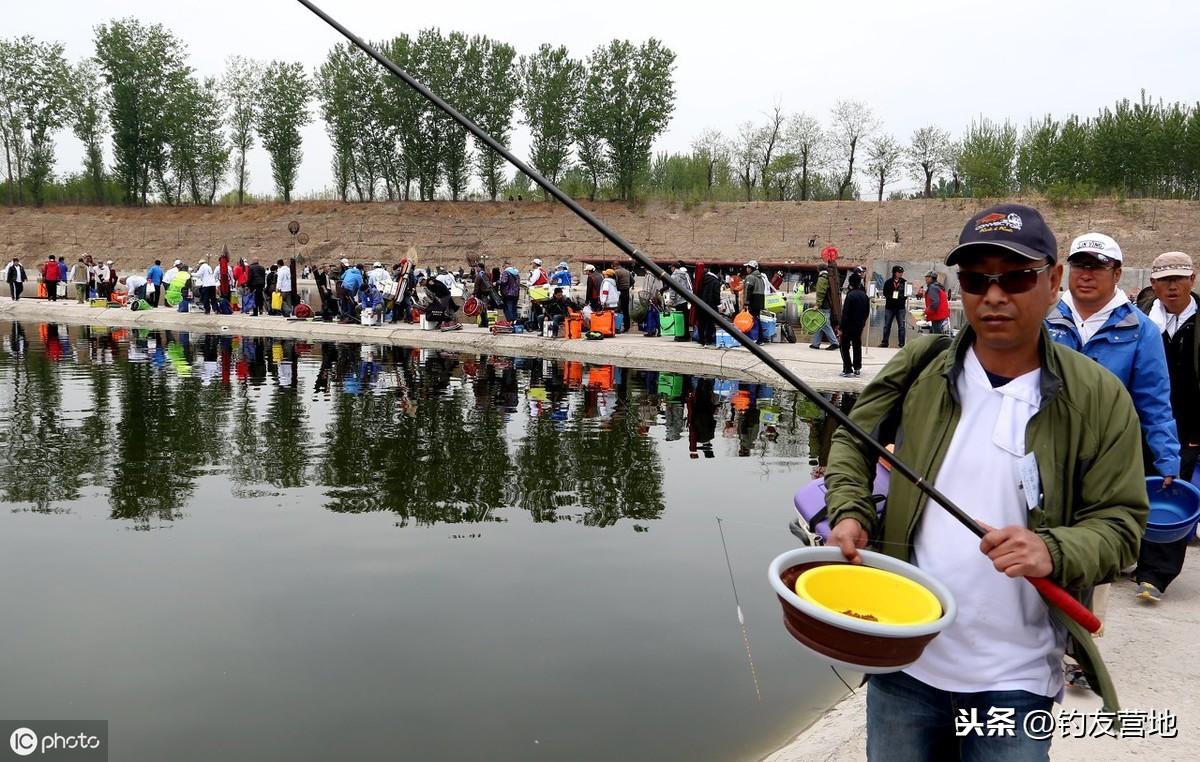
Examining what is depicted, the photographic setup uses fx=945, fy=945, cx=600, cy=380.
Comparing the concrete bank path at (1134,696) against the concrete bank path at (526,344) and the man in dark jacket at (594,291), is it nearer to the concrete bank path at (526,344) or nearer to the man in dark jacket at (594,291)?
the concrete bank path at (526,344)

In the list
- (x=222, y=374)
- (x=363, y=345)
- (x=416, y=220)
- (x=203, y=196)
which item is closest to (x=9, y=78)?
(x=203, y=196)

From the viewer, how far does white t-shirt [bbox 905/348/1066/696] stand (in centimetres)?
211

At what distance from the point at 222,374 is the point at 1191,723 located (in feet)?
49.5

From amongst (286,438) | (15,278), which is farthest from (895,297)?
(15,278)

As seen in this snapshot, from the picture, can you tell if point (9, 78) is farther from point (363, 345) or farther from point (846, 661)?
point (846, 661)

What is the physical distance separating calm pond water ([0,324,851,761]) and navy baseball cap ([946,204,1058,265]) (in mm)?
2822

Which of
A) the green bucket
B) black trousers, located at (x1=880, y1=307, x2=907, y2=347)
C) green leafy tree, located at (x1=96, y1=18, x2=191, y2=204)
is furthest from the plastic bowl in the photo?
green leafy tree, located at (x1=96, y1=18, x2=191, y2=204)

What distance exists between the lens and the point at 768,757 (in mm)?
3967

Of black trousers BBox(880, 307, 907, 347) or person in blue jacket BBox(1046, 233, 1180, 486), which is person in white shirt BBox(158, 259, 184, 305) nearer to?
black trousers BBox(880, 307, 907, 347)

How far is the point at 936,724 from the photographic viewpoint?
2197 millimetres

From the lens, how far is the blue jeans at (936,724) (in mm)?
2090

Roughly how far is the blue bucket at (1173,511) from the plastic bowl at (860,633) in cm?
293

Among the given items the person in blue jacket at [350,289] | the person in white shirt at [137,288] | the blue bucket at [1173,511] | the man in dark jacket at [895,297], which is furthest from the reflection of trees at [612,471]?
the person in white shirt at [137,288]

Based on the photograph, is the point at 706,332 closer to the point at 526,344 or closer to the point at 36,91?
the point at 526,344
